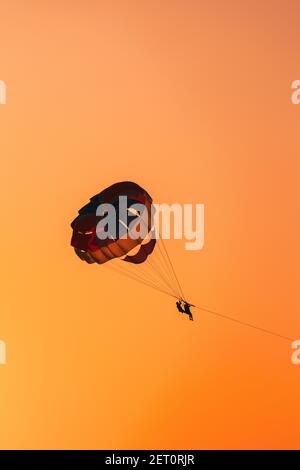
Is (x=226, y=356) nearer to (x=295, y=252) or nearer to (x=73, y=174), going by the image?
(x=295, y=252)

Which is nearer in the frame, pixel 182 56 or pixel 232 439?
pixel 182 56

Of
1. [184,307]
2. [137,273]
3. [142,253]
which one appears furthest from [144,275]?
[184,307]

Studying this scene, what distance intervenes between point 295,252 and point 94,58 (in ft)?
6.83

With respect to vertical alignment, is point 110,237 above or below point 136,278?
above

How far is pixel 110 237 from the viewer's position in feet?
11.4

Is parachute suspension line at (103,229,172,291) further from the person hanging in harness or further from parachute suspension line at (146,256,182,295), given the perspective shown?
the person hanging in harness

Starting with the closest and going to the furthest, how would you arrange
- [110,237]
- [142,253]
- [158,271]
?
[110,237] < [142,253] < [158,271]

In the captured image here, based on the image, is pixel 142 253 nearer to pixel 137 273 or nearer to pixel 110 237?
pixel 137 273

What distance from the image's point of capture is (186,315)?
12.9 ft

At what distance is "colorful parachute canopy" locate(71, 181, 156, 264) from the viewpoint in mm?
3463

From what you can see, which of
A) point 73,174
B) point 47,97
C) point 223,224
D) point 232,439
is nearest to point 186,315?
point 223,224

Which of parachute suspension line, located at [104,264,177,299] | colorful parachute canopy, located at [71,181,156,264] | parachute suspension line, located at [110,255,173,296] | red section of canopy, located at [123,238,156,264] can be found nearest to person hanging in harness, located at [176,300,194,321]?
parachute suspension line, located at [104,264,177,299]
